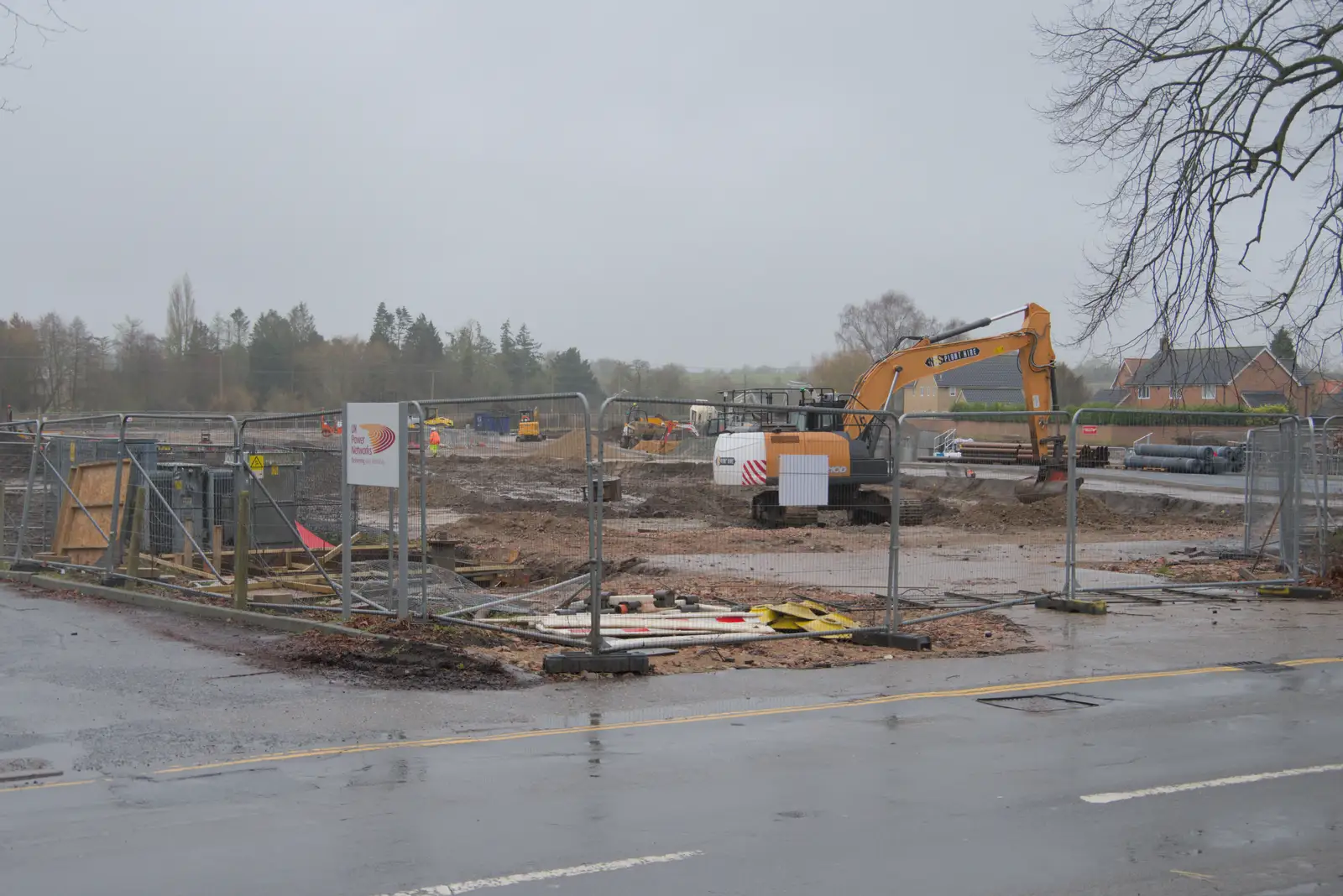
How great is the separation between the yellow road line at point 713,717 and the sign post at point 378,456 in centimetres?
341

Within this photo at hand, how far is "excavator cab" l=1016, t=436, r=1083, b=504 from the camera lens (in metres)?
30.6

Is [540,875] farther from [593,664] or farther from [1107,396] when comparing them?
[1107,396]

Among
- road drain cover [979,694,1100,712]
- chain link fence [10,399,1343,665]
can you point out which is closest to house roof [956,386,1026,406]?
chain link fence [10,399,1343,665]

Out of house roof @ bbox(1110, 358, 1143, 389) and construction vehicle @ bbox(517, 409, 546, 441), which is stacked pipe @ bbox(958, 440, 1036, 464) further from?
construction vehicle @ bbox(517, 409, 546, 441)

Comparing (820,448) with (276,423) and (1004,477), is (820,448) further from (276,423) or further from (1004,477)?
(1004,477)

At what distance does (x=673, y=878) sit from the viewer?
223 inches

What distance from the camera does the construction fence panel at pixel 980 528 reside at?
674 inches

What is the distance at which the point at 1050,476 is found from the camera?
31203 mm

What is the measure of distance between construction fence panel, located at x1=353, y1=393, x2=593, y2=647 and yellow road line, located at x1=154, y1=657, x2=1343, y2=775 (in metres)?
2.21

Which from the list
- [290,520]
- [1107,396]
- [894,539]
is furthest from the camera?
[1107,396]

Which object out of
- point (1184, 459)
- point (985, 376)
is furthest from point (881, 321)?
point (1184, 459)

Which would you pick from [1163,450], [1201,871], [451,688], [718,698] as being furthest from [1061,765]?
[1163,450]

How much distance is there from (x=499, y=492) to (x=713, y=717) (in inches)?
305

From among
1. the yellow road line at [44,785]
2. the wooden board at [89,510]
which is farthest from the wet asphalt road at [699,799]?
the wooden board at [89,510]
